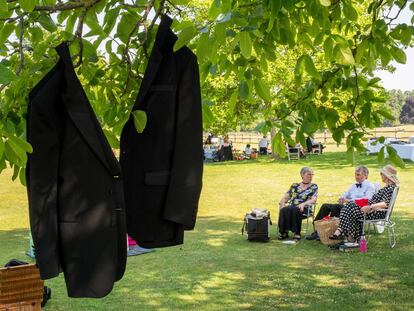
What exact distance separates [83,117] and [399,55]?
297cm

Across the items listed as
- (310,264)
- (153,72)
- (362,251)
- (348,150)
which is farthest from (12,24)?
A: (362,251)

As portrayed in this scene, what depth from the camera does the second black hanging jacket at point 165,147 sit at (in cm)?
271

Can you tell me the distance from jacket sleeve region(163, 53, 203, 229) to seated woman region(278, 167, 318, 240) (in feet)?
27.9

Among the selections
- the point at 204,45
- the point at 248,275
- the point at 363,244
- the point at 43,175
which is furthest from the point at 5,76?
the point at 363,244

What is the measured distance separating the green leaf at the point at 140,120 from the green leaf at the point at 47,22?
169cm

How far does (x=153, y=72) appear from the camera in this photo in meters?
2.67


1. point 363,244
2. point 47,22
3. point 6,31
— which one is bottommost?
point 363,244

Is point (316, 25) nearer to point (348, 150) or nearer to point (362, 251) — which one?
point (348, 150)

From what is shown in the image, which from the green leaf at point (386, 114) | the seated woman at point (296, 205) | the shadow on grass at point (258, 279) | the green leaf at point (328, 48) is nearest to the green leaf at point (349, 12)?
the green leaf at point (386, 114)

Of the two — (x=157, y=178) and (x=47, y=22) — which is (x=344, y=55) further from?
(x=47, y=22)

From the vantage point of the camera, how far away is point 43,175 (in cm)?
252

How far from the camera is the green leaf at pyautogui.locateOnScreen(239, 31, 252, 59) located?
285 cm

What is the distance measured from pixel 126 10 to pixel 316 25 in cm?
139

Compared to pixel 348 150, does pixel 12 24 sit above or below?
above
